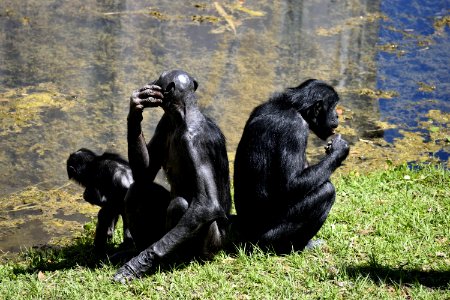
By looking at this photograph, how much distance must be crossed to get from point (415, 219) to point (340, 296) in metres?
1.88

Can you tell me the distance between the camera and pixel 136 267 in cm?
688

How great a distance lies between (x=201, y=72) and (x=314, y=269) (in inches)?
237

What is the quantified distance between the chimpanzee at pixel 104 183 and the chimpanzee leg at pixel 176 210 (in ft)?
2.83

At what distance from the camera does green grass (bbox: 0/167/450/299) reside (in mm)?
6621

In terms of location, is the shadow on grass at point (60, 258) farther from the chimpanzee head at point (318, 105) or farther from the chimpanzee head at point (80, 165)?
the chimpanzee head at point (318, 105)

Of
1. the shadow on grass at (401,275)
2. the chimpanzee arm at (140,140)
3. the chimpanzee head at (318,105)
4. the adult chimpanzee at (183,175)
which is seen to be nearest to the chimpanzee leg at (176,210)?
the adult chimpanzee at (183,175)

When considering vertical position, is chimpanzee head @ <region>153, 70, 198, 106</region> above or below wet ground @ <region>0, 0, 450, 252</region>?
above

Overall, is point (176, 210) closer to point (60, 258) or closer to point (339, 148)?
point (60, 258)

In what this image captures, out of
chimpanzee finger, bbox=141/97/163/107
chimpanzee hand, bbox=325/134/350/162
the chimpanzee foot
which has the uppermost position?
chimpanzee finger, bbox=141/97/163/107

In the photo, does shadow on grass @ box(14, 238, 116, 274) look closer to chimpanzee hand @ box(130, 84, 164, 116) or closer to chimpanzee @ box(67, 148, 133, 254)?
chimpanzee @ box(67, 148, 133, 254)

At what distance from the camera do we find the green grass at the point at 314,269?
6.62m

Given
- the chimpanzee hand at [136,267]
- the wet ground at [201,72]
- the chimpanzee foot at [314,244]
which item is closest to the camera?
the chimpanzee hand at [136,267]

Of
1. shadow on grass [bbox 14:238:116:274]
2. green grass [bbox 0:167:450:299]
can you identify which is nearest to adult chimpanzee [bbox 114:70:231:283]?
green grass [bbox 0:167:450:299]

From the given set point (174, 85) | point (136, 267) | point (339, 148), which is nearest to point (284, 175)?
point (339, 148)
